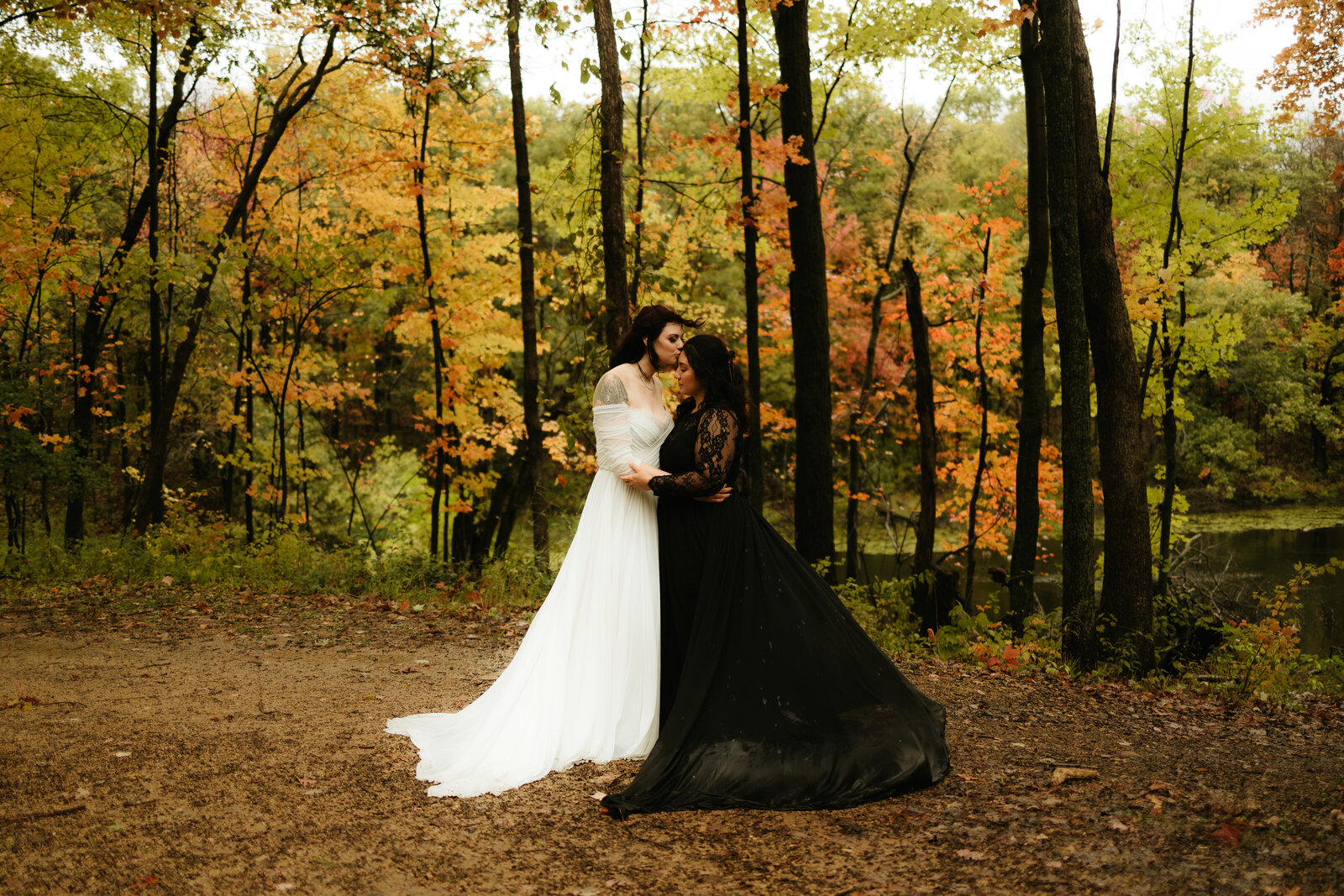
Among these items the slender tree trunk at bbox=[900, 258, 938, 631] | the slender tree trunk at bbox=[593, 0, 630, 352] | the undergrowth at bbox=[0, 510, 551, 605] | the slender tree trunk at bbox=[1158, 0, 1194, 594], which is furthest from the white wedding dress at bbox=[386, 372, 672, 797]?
the slender tree trunk at bbox=[1158, 0, 1194, 594]

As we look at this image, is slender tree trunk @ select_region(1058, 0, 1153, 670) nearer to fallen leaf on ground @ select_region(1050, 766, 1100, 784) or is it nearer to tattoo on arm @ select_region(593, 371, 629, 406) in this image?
fallen leaf on ground @ select_region(1050, 766, 1100, 784)

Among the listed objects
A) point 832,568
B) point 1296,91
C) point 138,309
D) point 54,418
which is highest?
point 1296,91

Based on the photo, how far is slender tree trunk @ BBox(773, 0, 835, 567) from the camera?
827 cm

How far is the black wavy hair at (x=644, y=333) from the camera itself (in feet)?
14.3

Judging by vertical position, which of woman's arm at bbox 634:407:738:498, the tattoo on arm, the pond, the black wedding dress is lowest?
the pond

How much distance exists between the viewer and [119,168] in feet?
50.5

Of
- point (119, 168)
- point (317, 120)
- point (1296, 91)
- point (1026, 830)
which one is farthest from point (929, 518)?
point (119, 168)

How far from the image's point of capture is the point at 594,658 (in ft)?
14.2

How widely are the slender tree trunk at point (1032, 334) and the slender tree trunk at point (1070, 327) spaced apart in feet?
5.13

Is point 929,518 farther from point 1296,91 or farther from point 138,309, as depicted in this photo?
point 138,309

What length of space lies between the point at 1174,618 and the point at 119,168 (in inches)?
687

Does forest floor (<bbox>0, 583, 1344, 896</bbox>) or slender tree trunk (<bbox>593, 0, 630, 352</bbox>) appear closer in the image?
forest floor (<bbox>0, 583, 1344, 896</bbox>)

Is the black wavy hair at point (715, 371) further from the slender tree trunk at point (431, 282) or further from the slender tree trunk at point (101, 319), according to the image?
the slender tree trunk at point (431, 282)

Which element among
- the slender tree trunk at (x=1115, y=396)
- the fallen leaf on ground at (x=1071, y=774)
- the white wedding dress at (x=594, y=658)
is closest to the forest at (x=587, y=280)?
the slender tree trunk at (x=1115, y=396)
